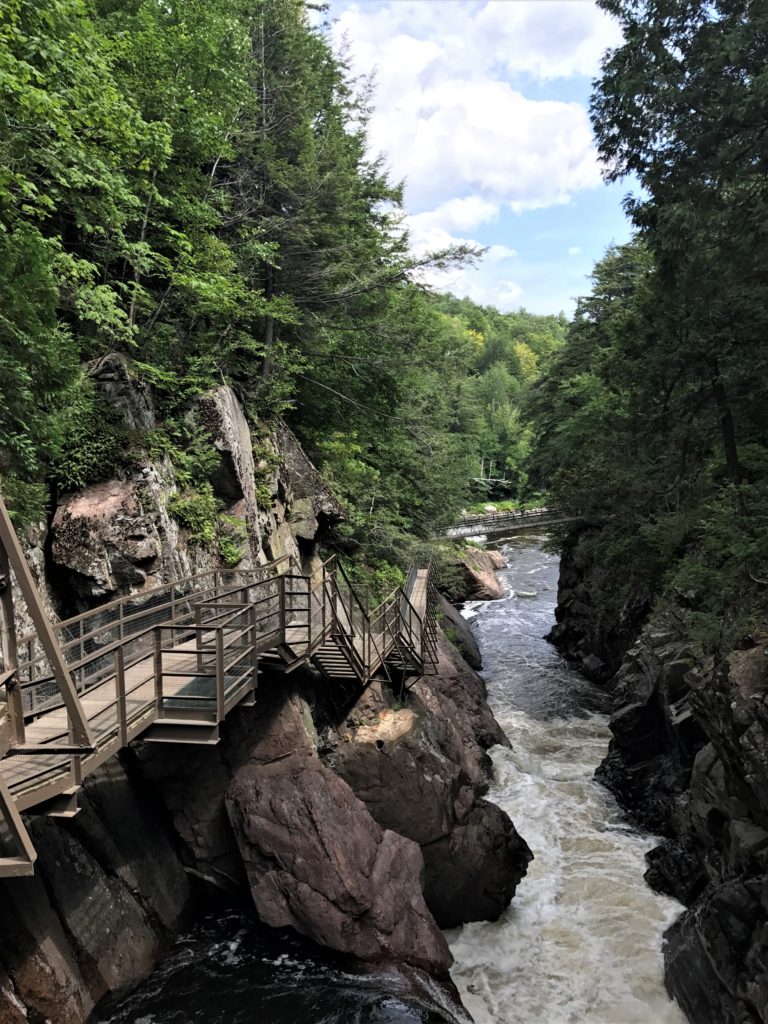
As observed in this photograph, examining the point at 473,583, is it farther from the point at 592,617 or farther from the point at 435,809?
the point at 435,809

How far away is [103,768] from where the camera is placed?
775 centimetres

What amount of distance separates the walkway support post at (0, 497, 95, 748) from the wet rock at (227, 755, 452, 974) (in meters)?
3.15

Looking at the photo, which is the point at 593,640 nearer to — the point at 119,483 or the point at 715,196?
the point at 715,196

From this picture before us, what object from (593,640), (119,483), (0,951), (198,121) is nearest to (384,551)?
(593,640)

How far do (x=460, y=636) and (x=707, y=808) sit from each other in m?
12.5

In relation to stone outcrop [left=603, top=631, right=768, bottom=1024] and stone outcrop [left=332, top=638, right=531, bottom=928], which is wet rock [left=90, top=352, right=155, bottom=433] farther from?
stone outcrop [left=603, top=631, right=768, bottom=1024]

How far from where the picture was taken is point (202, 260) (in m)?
13.2

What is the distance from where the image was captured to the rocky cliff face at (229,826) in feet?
21.0

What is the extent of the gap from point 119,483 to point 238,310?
5000 mm

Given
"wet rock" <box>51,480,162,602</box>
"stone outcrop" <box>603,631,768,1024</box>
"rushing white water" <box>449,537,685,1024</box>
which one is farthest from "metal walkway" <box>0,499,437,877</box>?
"stone outcrop" <box>603,631,768,1024</box>

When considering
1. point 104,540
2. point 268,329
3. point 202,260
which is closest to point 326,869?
point 104,540

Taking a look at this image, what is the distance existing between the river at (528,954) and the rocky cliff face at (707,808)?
566 mm

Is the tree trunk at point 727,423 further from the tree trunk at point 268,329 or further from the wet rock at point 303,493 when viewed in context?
the tree trunk at point 268,329

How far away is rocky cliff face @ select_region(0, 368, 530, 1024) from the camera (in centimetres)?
641
